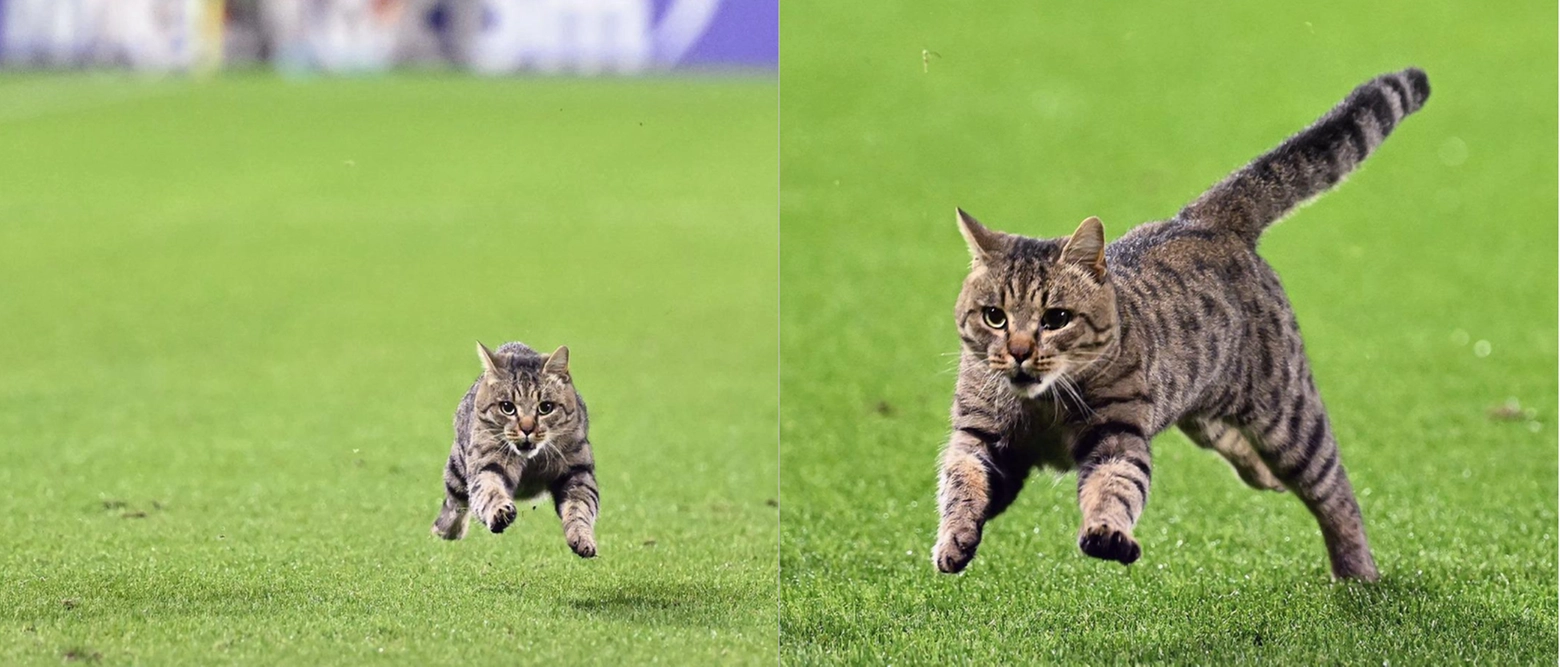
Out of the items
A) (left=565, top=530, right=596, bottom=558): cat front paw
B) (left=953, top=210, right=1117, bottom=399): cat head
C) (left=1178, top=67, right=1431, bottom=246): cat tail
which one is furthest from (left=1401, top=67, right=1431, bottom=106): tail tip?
(left=565, top=530, right=596, bottom=558): cat front paw

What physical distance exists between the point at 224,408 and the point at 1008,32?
7.24 metres

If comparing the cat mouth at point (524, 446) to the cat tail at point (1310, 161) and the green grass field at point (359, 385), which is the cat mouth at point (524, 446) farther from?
the cat tail at point (1310, 161)

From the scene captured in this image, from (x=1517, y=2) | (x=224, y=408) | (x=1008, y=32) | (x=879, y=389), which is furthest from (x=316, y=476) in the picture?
(x=1517, y=2)

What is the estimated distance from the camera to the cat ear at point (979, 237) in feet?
13.6

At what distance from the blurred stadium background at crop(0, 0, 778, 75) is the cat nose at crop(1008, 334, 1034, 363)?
95.6 ft

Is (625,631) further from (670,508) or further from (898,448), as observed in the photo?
(898,448)

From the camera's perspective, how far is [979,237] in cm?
415

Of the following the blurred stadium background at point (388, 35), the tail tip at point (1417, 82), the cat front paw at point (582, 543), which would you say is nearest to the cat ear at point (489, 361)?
the cat front paw at point (582, 543)

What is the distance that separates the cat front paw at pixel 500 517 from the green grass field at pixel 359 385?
0.80m

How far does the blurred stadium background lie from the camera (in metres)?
32.9

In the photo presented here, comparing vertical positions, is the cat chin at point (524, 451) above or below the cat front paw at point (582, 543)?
above

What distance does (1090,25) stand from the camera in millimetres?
15133

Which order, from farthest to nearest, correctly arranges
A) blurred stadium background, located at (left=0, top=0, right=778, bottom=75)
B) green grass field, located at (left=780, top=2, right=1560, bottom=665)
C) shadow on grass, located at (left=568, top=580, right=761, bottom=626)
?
blurred stadium background, located at (left=0, top=0, right=778, bottom=75) → green grass field, located at (left=780, top=2, right=1560, bottom=665) → shadow on grass, located at (left=568, top=580, right=761, bottom=626)

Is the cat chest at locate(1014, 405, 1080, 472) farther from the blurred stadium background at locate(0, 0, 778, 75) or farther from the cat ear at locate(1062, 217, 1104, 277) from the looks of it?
the blurred stadium background at locate(0, 0, 778, 75)
